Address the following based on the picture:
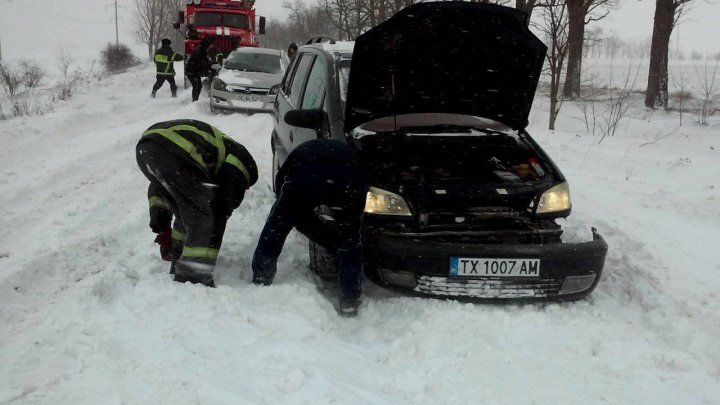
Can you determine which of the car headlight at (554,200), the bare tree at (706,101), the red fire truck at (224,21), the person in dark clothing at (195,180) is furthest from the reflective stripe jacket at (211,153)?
the red fire truck at (224,21)

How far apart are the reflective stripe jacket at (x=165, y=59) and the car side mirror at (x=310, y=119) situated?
1161cm

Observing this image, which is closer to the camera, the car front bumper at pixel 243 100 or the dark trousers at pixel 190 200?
the dark trousers at pixel 190 200

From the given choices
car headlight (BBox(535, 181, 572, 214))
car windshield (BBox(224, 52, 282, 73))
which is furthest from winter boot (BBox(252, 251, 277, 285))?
car windshield (BBox(224, 52, 282, 73))

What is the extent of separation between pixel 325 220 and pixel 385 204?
15.9 inches

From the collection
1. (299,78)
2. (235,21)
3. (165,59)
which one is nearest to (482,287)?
(299,78)

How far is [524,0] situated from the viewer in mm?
→ 15547

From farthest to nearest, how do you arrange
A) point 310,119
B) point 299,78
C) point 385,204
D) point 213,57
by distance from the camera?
point 213,57
point 299,78
point 310,119
point 385,204

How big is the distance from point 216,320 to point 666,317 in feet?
9.35

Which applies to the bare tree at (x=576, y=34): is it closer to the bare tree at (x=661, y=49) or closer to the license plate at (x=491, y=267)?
the bare tree at (x=661, y=49)

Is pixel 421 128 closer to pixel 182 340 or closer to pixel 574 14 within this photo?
pixel 182 340

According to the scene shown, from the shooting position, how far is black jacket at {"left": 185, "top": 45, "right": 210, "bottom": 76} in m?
13.4

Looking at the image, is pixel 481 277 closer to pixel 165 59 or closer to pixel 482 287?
pixel 482 287

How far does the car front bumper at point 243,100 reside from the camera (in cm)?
1135

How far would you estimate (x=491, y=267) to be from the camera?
11.2 feet
